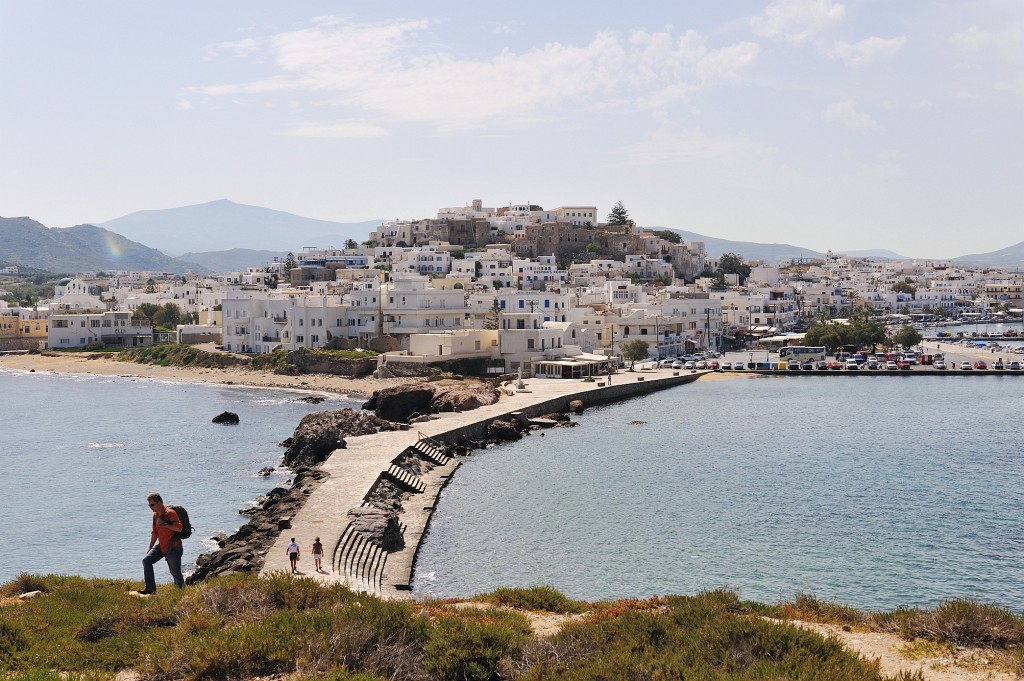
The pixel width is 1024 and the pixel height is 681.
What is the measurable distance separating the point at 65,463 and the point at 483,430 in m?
14.5

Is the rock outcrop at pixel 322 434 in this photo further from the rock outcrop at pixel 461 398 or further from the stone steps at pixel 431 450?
the rock outcrop at pixel 461 398

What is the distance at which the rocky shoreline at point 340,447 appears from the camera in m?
19.5

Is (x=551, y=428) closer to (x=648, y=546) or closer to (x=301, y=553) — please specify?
(x=648, y=546)

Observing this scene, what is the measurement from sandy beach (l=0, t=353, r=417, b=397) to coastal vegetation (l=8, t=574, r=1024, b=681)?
38371 millimetres

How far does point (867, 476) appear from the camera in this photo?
94.7 ft

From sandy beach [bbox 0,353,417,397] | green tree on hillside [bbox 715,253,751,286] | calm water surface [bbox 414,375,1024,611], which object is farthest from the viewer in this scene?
green tree on hillside [bbox 715,253,751,286]

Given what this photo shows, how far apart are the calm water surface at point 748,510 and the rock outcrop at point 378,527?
76cm

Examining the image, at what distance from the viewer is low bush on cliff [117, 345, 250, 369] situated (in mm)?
63984

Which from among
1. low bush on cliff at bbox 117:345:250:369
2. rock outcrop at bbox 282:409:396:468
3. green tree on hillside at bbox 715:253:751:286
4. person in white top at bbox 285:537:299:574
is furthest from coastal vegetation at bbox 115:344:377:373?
green tree on hillside at bbox 715:253:751:286

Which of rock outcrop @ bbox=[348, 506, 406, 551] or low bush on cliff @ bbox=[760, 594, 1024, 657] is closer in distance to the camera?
low bush on cliff @ bbox=[760, 594, 1024, 657]

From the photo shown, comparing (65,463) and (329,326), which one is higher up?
(329,326)

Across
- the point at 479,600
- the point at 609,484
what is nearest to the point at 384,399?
the point at 609,484

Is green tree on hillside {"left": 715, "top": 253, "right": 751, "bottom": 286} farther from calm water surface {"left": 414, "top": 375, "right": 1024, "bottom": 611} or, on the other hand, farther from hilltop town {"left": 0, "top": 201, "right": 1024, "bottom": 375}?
→ calm water surface {"left": 414, "top": 375, "right": 1024, "bottom": 611}

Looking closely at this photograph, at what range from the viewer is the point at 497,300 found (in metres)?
63.8
